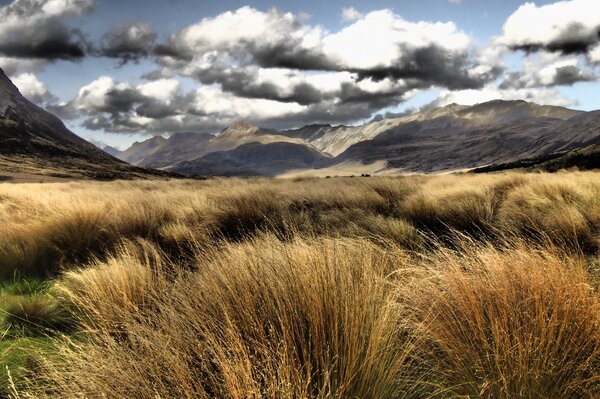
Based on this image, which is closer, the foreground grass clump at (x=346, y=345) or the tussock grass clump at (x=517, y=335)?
the foreground grass clump at (x=346, y=345)

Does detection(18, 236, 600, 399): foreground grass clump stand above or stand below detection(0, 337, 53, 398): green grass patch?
above

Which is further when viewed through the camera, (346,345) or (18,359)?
(18,359)

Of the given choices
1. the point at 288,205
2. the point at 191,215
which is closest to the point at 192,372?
the point at 191,215

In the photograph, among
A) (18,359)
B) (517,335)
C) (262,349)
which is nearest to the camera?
(262,349)

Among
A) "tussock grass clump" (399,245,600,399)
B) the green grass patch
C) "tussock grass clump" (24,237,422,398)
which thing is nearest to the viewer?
"tussock grass clump" (24,237,422,398)

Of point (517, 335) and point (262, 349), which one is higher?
point (262, 349)

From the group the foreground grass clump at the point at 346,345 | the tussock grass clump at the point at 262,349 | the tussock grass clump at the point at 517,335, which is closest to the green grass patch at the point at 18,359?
the foreground grass clump at the point at 346,345

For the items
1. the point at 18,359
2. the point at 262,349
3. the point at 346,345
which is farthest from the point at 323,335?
the point at 18,359

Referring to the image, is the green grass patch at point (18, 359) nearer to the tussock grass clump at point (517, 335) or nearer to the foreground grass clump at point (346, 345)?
the foreground grass clump at point (346, 345)

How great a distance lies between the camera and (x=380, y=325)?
184cm

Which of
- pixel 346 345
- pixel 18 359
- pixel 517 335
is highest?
pixel 346 345

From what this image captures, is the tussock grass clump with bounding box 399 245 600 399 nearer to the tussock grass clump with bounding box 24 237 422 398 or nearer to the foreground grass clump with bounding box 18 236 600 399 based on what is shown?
the foreground grass clump with bounding box 18 236 600 399

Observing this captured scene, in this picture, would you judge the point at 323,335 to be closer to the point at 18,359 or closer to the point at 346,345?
the point at 346,345

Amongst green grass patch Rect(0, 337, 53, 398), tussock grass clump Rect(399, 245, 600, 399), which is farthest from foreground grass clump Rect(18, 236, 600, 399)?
green grass patch Rect(0, 337, 53, 398)
